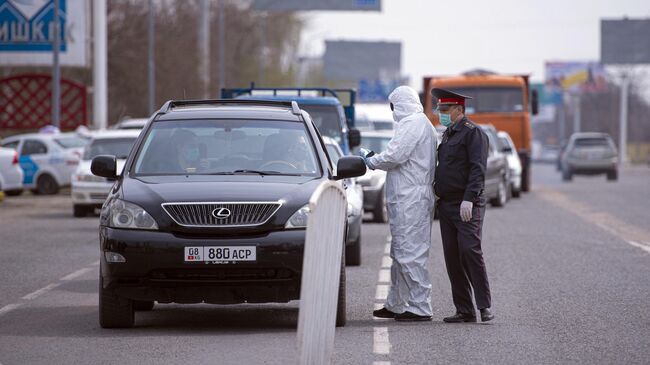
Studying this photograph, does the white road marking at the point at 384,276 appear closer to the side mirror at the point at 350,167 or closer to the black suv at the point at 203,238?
the side mirror at the point at 350,167

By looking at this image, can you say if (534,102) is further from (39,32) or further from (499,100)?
(39,32)

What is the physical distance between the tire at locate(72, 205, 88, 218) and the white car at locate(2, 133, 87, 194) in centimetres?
900

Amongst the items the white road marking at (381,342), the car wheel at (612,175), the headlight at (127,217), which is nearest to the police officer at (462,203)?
the white road marking at (381,342)

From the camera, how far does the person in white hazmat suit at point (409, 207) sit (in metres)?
11.7

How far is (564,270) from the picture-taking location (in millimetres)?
16344

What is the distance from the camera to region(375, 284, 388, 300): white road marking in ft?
44.3

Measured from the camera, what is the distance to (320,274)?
306 inches

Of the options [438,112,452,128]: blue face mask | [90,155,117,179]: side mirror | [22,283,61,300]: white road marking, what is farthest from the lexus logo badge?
[22,283,61,300]: white road marking

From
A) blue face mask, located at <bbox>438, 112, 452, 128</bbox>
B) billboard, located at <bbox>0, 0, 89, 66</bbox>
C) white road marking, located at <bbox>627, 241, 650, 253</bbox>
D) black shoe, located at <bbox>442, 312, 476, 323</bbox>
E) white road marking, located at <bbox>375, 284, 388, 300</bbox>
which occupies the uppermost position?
billboard, located at <bbox>0, 0, 89, 66</bbox>

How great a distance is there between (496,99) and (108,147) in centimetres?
1384

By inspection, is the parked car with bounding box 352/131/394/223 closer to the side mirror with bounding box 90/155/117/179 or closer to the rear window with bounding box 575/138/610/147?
the side mirror with bounding box 90/155/117/179

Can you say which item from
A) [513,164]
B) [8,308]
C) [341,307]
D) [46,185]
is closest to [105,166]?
[8,308]

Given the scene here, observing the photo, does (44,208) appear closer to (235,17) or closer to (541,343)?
(541,343)

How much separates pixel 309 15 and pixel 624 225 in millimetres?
57639
